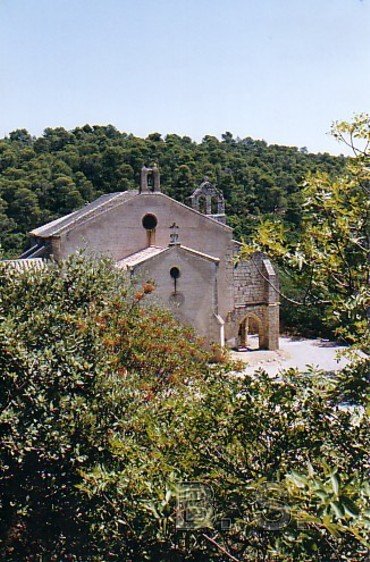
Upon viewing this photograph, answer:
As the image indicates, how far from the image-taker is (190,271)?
24.9 metres

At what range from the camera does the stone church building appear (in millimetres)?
24234

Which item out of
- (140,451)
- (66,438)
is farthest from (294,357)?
(140,451)

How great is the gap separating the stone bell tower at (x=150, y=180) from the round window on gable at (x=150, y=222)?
3.81 feet

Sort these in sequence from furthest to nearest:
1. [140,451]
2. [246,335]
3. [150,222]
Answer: [246,335] < [150,222] < [140,451]

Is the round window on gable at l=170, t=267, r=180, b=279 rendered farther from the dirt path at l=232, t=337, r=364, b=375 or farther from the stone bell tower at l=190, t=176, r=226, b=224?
the stone bell tower at l=190, t=176, r=226, b=224

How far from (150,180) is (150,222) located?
190 centimetres

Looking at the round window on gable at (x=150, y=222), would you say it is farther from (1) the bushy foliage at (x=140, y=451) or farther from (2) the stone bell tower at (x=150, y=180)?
(1) the bushy foliage at (x=140, y=451)

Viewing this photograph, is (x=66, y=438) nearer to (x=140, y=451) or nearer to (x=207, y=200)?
(x=140, y=451)

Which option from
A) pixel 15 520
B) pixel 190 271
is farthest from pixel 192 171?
pixel 15 520

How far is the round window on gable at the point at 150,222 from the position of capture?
86.0 feet

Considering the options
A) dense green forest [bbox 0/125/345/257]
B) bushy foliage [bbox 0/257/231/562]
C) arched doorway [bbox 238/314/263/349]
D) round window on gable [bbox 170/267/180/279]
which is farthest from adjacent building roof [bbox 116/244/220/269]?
dense green forest [bbox 0/125/345/257]

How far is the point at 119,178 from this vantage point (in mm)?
48406

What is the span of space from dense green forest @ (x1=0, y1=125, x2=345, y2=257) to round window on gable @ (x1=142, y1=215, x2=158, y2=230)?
45.5 ft

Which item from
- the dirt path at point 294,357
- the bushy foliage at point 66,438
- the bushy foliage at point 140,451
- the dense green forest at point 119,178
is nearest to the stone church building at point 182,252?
the dirt path at point 294,357
